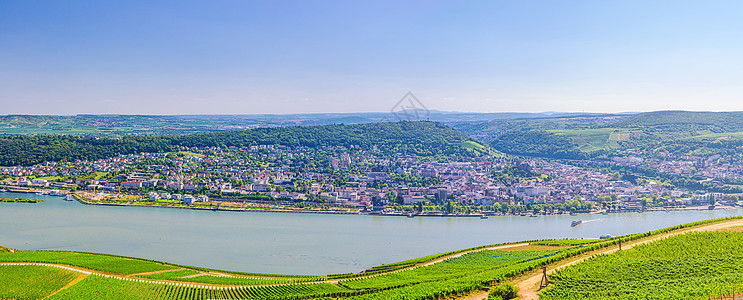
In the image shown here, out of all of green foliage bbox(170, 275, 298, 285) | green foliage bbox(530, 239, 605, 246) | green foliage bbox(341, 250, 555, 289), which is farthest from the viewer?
green foliage bbox(530, 239, 605, 246)

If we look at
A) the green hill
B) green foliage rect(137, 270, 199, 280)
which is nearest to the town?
the green hill

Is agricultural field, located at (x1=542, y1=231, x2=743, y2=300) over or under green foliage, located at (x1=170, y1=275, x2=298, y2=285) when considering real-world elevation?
over

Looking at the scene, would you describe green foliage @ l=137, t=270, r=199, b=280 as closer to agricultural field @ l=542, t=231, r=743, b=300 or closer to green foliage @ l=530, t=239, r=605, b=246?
agricultural field @ l=542, t=231, r=743, b=300

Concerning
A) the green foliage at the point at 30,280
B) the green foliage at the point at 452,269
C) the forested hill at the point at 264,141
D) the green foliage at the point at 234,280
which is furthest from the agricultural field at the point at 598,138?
the green foliage at the point at 30,280

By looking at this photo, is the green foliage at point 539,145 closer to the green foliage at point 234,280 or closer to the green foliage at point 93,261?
the green foliage at point 234,280

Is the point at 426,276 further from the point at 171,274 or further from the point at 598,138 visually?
the point at 598,138
